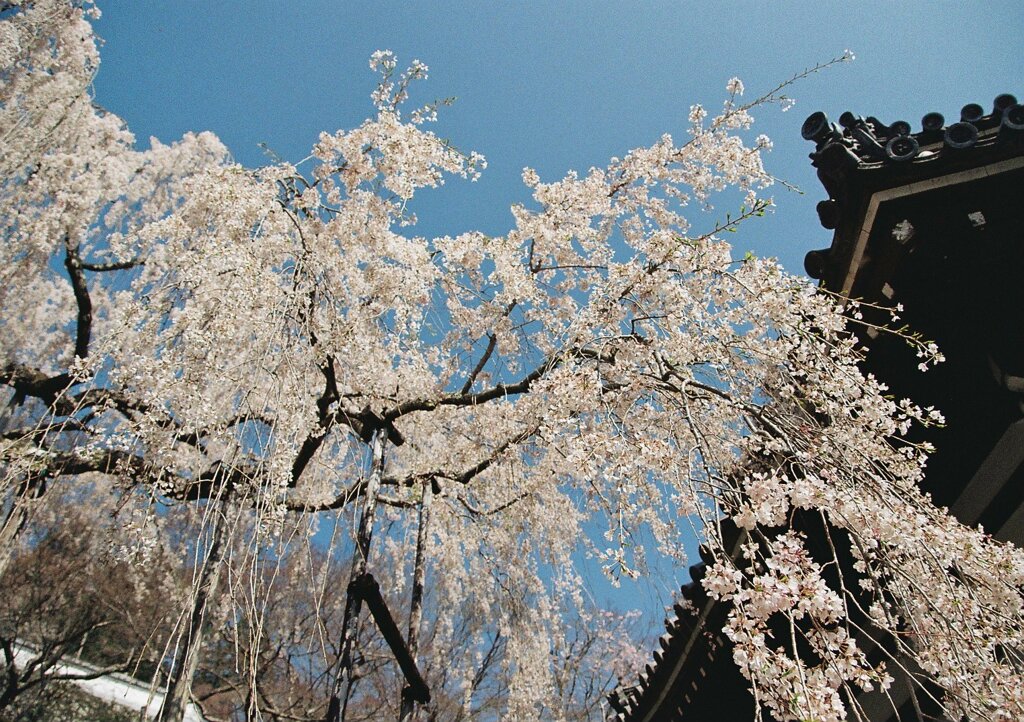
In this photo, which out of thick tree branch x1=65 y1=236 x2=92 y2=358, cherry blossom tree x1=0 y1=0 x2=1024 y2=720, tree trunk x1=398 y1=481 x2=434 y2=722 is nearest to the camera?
cherry blossom tree x1=0 y1=0 x2=1024 y2=720

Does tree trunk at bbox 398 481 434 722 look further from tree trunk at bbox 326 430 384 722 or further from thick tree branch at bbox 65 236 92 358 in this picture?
thick tree branch at bbox 65 236 92 358

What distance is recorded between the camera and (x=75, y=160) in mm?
6949

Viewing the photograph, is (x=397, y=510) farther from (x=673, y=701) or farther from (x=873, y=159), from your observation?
(x=873, y=159)

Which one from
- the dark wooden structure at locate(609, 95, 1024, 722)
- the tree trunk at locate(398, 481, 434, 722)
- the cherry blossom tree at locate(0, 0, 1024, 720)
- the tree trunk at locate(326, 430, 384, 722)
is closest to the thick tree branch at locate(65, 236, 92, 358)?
the cherry blossom tree at locate(0, 0, 1024, 720)

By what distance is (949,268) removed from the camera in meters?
3.18

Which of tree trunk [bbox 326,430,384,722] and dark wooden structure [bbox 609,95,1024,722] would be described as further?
tree trunk [bbox 326,430,384,722]

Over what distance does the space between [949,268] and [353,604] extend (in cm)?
430

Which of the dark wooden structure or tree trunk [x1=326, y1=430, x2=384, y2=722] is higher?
the dark wooden structure

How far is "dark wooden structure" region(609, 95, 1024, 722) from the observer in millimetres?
2932

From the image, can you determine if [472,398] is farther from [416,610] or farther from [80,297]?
[80,297]

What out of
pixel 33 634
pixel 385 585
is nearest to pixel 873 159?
pixel 385 585

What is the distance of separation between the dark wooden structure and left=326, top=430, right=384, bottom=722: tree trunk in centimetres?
232

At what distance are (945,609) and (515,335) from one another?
4293 millimetres

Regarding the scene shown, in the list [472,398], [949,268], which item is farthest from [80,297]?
[949,268]
